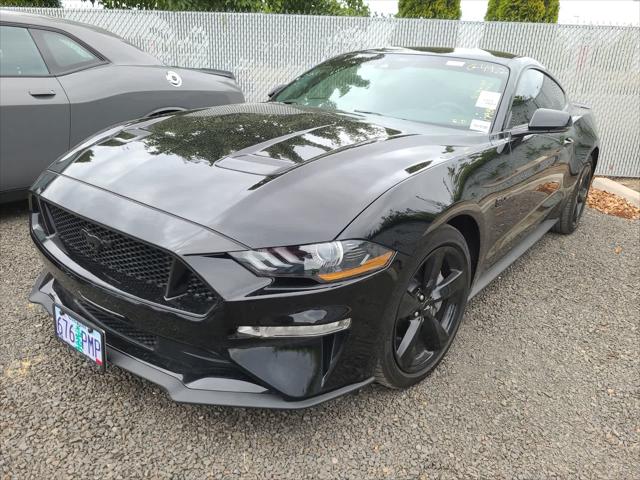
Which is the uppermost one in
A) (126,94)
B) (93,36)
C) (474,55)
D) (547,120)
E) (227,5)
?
(227,5)

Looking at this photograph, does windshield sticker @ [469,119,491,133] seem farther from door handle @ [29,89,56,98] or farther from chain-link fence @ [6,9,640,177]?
chain-link fence @ [6,9,640,177]

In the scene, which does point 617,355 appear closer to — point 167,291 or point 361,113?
point 361,113

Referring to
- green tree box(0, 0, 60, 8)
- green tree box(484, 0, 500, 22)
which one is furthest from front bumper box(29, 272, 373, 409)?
green tree box(484, 0, 500, 22)

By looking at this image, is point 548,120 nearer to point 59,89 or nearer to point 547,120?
point 547,120

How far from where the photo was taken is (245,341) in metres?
1.68

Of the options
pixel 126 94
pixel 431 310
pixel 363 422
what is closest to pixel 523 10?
pixel 126 94

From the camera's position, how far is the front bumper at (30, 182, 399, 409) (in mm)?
1626

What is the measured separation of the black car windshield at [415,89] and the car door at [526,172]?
0.18m

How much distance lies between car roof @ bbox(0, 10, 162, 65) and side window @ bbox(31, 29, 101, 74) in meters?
0.06

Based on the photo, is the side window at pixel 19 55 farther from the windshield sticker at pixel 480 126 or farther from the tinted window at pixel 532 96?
the tinted window at pixel 532 96

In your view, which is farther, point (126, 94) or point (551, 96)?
point (126, 94)

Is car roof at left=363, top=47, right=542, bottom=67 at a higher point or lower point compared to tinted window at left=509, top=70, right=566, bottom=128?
higher

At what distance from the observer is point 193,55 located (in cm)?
764

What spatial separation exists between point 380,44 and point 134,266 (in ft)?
22.3
